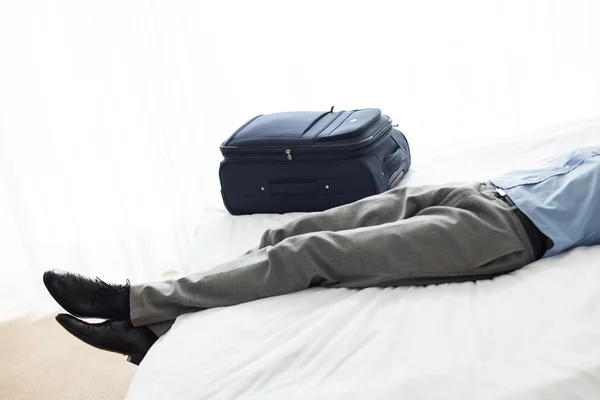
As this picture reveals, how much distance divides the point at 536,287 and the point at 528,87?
1447 millimetres

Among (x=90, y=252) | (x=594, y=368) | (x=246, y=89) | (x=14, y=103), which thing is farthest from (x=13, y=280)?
(x=594, y=368)

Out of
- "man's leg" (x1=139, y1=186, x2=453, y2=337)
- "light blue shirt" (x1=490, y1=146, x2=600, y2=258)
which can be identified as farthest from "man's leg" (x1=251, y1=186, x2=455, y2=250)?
"light blue shirt" (x1=490, y1=146, x2=600, y2=258)

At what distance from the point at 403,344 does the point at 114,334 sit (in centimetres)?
57

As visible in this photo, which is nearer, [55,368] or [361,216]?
[361,216]

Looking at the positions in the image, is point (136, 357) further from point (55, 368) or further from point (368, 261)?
point (55, 368)

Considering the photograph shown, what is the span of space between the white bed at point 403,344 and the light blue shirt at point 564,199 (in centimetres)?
3

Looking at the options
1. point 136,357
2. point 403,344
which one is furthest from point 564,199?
point 136,357

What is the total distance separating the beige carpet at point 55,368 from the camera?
6.36ft

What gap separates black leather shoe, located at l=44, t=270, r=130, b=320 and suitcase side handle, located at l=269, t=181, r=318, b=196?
0.55m

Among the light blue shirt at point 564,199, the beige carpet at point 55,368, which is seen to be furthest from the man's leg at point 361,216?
the beige carpet at point 55,368

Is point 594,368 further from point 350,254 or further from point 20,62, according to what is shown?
point 20,62

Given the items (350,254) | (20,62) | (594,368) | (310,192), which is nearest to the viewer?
(594,368)

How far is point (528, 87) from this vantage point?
2410mm

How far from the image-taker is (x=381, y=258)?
1.25 m
